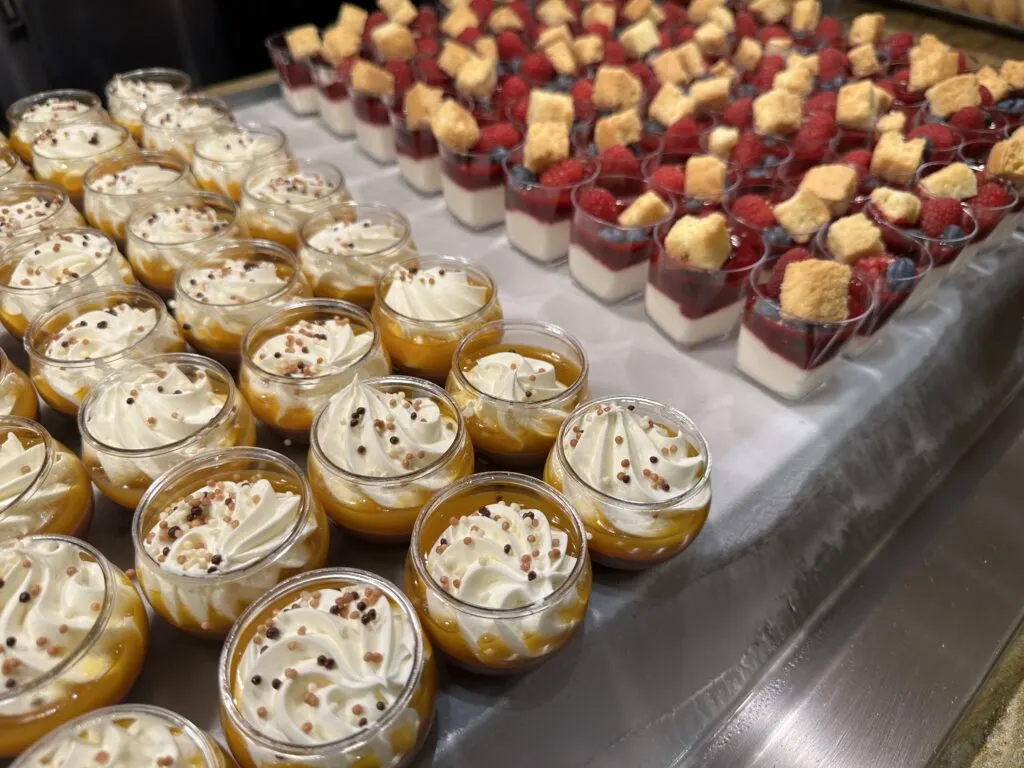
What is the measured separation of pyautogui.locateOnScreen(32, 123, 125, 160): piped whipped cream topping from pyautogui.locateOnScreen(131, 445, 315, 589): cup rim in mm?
1559

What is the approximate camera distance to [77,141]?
2.50 metres

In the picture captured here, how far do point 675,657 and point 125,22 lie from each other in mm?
3827

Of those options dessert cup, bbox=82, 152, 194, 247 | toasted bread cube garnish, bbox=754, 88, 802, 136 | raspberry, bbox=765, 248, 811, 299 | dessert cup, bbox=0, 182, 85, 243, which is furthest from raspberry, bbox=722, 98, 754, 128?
dessert cup, bbox=0, 182, 85, 243

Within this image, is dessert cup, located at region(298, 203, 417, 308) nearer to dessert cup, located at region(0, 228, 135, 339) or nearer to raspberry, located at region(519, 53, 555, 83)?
dessert cup, located at region(0, 228, 135, 339)

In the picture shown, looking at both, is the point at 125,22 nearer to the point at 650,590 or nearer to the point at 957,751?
the point at 650,590

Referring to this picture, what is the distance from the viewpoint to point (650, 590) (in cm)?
150

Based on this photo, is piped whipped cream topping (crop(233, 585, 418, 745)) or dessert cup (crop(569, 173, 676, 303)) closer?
piped whipped cream topping (crop(233, 585, 418, 745))

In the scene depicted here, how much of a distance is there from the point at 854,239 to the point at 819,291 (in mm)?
329

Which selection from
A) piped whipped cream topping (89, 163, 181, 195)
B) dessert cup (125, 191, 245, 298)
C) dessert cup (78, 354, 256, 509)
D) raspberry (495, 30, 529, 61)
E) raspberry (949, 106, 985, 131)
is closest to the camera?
dessert cup (78, 354, 256, 509)

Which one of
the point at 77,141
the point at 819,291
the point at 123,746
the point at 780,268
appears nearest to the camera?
the point at 123,746

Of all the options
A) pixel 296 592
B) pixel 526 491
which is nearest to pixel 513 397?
pixel 526 491

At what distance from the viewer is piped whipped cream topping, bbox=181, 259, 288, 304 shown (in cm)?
184

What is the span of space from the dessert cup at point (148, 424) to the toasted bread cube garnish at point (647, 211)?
3.73 feet

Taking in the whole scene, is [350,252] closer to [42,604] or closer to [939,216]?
[42,604]
